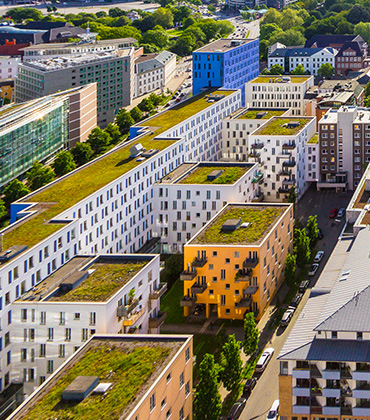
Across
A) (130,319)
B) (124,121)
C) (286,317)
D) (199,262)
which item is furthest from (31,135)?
(130,319)

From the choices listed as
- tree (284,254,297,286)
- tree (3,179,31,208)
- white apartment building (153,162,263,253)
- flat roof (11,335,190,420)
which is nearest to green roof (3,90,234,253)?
white apartment building (153,162,263,253)

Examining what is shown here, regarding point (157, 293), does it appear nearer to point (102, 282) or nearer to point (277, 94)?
point (102, 282)

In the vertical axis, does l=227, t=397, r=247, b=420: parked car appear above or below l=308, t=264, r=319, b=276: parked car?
below

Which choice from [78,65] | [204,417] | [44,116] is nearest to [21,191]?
[44,116]

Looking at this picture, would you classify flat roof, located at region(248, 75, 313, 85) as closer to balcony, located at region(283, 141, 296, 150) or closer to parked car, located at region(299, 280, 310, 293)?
balcony, located at region(283, 141, 296, 150)

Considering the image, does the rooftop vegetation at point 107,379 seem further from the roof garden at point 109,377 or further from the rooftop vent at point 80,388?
the rooftop vent at point 80,388

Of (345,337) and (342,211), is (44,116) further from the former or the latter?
(345,337)
